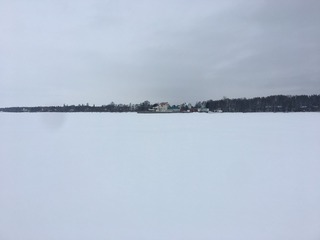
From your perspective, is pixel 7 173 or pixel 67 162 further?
pixel 67 162

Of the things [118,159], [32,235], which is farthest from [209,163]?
[32,235]

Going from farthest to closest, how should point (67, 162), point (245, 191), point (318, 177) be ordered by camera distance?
1. point (67, 162)
2. point (318, 177)
3. point (245, 191)

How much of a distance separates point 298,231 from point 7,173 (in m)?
4.59

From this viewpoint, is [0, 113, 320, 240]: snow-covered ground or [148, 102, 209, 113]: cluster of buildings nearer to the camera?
[0, 113, 320, 240]: snow-covered ground

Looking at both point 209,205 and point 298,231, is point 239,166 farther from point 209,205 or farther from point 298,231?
point 298,231

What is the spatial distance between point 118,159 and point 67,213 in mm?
3490

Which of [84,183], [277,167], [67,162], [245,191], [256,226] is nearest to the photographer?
[256,226]

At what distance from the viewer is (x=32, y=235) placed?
323 centimetres

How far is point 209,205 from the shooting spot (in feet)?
13.7

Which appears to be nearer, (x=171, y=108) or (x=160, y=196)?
(x=160, y=196)

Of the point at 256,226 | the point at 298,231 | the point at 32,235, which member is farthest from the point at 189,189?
the point at 32,235

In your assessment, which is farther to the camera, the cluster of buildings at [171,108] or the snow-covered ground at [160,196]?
the cluster of buildings at [171,108]

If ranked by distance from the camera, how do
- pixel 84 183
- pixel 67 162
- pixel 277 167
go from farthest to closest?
pixel 67 162
pixel 277 167
pixel 84 183

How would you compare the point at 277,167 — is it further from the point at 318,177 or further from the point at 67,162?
the point at 67,162
